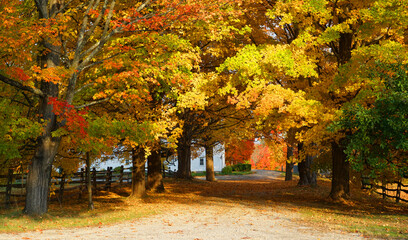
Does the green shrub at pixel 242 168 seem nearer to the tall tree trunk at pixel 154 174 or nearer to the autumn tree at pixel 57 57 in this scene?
the tall tree trunk at pixel 154 174

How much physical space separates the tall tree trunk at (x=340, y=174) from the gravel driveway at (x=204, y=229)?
5114 millimetres

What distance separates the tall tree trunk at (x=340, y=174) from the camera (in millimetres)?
19234

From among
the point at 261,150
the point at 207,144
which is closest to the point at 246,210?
the point at 207,144

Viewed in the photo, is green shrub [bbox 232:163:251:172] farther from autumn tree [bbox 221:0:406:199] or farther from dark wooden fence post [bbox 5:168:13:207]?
dark wooden fence post [bbox 5:168:13:207]

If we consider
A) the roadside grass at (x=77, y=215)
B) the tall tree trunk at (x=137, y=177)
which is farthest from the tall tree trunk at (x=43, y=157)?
the tall tree trunk at (x=137, y=177)

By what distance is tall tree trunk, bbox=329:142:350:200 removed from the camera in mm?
19234

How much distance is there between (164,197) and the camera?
21531 mm

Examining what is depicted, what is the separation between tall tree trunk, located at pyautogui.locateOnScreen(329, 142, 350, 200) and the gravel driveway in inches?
201

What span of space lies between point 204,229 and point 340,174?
35.0 ft

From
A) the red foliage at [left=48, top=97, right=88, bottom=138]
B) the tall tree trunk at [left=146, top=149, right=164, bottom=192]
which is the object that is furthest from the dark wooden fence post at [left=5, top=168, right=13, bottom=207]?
the tall tree trunk at [left=146, top=149, right=164, bottom=192]

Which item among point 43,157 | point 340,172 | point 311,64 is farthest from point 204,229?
point 340,172

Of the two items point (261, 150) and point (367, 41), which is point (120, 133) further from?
point (261, 150)

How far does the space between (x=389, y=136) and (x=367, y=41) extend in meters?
7.10

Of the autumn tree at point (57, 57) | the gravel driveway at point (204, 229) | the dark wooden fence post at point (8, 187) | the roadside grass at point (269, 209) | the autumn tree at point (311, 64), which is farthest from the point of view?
the dark wooden fence post at point (8, 187)
